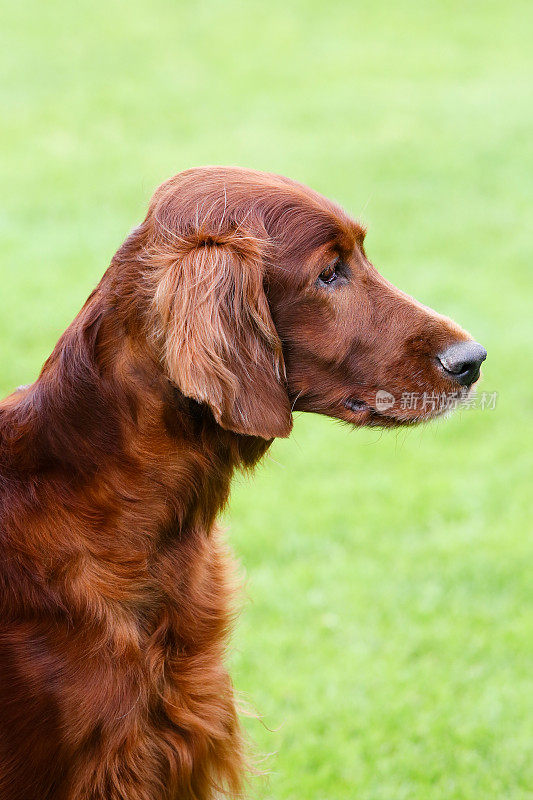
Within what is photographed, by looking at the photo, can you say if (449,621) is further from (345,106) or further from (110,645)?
(345,106)

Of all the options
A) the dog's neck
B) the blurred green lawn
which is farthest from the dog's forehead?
the blurred green lawn

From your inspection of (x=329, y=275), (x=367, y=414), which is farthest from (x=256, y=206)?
(x=367, y=414)

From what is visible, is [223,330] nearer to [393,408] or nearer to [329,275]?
[329,275]

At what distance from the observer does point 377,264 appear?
11102mm

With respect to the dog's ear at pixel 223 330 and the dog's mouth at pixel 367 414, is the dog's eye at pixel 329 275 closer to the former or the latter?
the dog's ear at pixel 223 330

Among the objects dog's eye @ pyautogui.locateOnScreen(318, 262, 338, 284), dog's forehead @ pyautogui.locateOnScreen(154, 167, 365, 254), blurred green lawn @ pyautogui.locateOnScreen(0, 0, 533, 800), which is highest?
dog's forehead @ pyautogui.locateOnScreen(154, 167, 365, 254)

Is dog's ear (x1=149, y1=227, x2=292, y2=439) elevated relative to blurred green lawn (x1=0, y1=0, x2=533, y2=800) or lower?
elevated

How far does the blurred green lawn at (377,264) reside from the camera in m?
4.60

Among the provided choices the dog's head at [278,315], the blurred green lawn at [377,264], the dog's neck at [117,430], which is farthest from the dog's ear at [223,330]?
the blurred green lawn at [377,264]

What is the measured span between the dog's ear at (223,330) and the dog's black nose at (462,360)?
1.94 ft

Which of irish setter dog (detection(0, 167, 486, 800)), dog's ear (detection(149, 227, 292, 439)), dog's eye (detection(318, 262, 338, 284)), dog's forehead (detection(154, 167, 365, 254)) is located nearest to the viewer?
dog's ear (detection(149, 227, 292, 439))

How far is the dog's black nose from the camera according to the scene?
3.08 metres

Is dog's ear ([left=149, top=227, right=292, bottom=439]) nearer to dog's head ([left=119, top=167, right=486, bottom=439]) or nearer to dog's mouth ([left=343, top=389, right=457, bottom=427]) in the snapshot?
dog's head ([left=119, top=167, right=486, bottom=439])

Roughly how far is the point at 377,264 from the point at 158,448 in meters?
8.63
